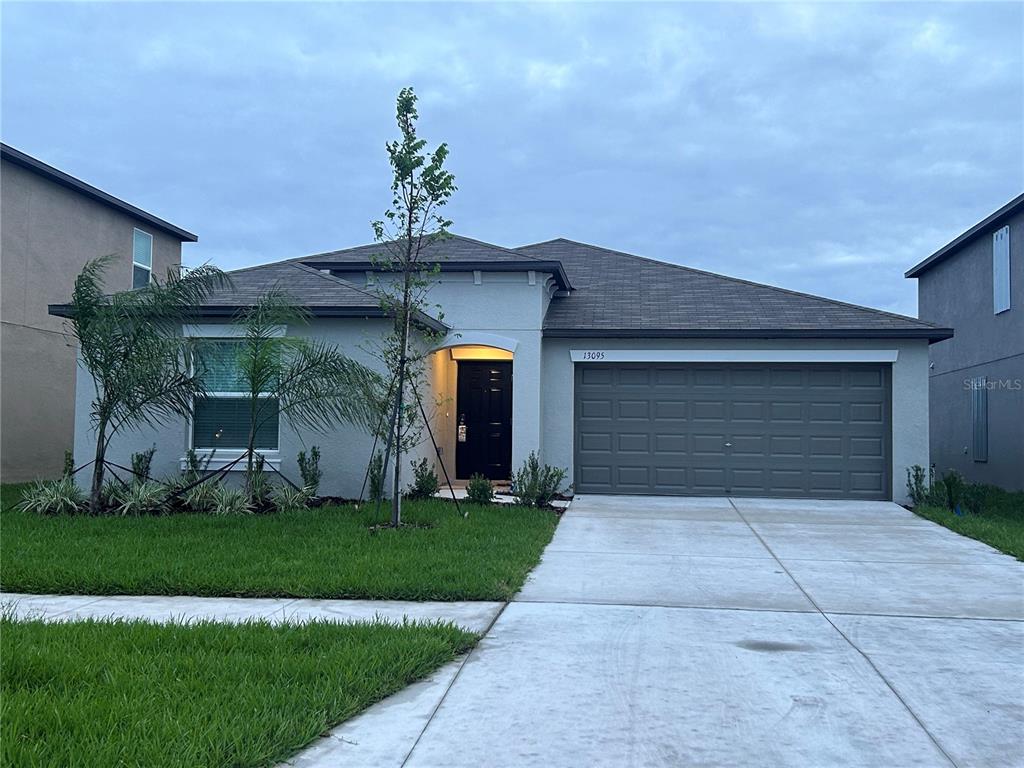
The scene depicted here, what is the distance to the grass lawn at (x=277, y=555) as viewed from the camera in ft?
25.2

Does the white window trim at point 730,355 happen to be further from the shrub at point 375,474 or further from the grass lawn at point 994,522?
the shrub at point 375,474

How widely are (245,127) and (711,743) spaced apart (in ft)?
69.7

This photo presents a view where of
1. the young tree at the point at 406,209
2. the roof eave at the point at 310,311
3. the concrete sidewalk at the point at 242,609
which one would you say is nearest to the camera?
the concrete sidewalk at the point at 242,609

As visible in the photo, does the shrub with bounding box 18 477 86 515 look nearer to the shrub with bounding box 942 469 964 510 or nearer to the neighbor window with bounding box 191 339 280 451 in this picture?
the neighbor window with bounding box 191 339 280 451

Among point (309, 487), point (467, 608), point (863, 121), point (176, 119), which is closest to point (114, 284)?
A: point (176, 119)

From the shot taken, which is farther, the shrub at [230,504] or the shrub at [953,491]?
the shrub at [953,491]

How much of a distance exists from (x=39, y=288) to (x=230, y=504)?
9.30 m

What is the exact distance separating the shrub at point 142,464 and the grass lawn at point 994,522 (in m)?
11.8

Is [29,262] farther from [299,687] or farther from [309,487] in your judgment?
[299,687]

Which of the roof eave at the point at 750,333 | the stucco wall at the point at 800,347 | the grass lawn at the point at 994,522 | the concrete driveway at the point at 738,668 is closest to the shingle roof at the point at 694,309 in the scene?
the roof eave at the point at 750,333

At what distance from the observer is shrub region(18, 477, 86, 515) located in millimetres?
11773

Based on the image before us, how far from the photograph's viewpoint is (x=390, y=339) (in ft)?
37.6

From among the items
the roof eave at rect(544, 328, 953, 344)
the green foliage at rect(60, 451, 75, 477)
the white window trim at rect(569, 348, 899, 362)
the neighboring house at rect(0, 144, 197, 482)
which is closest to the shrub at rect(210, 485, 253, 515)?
the green foliage at rect(60, 451, 75, 477)

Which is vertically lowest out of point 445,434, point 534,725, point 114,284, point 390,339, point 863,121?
point 534,725
